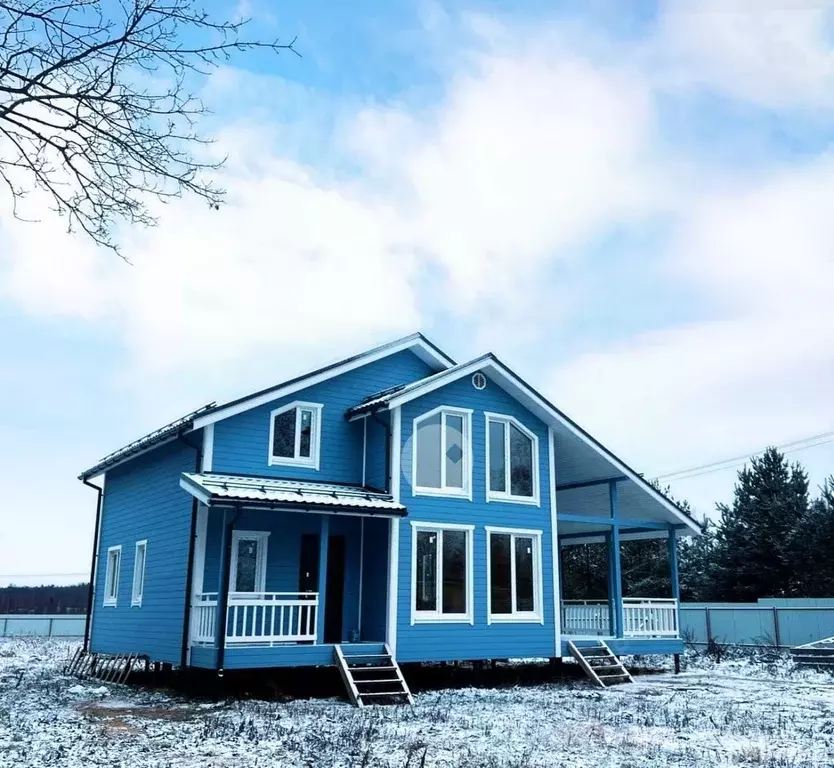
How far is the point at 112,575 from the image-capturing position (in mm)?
22094

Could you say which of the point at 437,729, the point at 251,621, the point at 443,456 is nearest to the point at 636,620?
the point at 443,456

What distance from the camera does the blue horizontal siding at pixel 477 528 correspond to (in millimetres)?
18031

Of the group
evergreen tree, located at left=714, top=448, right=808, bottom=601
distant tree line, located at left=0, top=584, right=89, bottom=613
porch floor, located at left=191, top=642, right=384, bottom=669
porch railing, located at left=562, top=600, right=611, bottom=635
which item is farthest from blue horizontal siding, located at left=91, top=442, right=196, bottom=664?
distant tree line, located at left=0, top=584, right=89, bottom=613

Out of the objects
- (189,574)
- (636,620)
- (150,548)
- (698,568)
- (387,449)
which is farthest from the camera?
(698,568)

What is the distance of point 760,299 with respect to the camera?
21.5 m

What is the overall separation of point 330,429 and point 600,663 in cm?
798

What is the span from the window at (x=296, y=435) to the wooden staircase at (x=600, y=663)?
715cm

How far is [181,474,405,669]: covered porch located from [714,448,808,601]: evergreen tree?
26560 millimetres

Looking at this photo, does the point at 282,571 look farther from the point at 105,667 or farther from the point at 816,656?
the point at 816,656

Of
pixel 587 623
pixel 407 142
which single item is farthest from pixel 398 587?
pixel 407 142

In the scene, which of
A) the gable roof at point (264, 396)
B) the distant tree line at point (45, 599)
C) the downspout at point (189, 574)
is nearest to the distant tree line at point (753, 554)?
the gable roof at point (264, 396)

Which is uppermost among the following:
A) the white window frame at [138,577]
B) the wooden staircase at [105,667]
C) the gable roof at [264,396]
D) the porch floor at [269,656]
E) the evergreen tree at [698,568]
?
the gable roof at [264,396]

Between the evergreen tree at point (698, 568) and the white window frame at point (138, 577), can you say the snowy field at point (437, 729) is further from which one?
the evergreen tree at point (698, 568)

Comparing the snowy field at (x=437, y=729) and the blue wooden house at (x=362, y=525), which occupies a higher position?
the blue wooden house at (x=362, y=525)
